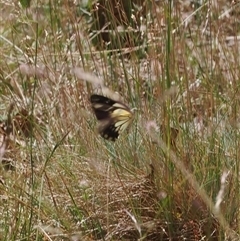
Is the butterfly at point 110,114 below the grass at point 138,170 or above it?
above

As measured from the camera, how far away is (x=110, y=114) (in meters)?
1.75

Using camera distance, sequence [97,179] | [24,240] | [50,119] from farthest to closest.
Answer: [50,119], [97,179], [24,240]

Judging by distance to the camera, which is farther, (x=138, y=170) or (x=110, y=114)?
(x=138, y=170)

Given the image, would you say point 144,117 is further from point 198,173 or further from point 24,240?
point 24,240

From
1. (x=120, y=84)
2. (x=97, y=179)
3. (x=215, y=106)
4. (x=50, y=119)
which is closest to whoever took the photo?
(x=97, y=179)

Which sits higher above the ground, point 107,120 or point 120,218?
point 107,120

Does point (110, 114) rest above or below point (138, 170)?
above

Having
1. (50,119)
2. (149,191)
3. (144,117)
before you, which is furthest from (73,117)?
(149,191)

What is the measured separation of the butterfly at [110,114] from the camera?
171 centimetres

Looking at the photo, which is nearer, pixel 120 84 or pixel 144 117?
pixel 144 117

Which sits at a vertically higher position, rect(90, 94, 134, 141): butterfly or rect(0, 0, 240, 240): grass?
rect(90, 94, 134, 141): butterfly

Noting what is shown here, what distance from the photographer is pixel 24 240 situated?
174cm

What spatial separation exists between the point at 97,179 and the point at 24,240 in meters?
0.30

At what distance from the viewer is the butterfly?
1705mm
